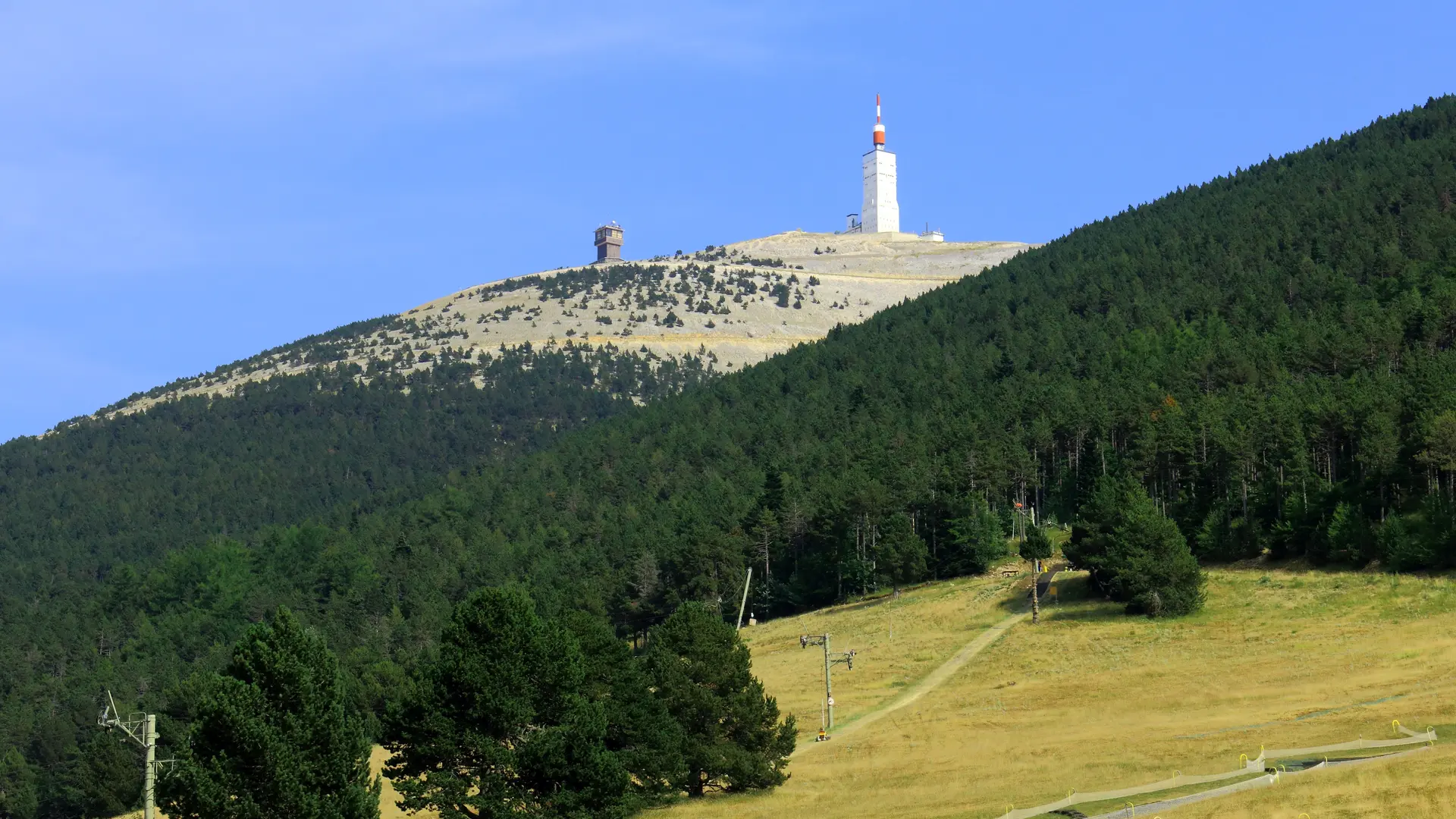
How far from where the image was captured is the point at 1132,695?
75.5 metres

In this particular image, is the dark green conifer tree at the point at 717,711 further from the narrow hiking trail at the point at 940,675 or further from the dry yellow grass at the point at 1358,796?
the dry yellow grass at the point at 1358,796

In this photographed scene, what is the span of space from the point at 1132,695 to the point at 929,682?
44.2 ft

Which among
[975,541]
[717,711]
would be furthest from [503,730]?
[975,541]

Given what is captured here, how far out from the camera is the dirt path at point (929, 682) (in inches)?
2940

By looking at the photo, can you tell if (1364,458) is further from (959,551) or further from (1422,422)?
(959,551)

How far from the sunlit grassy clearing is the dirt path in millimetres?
918

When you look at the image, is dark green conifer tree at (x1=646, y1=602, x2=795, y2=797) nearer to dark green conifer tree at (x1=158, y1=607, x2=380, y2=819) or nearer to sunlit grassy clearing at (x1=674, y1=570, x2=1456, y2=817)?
sunlit grassy clearing at (x1=674, y1=570, x2=1456, y2=817)

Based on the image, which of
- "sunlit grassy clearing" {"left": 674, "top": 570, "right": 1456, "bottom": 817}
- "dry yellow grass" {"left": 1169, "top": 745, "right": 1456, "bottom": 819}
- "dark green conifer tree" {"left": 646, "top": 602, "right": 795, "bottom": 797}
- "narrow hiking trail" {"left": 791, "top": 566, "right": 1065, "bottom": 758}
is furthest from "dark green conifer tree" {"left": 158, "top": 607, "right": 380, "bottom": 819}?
"narrow hiking trail" {"left": 791, "top": 566, "right": 1065, "bottom": 758}

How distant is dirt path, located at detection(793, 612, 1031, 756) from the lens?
2940 inches

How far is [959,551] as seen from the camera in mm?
119375

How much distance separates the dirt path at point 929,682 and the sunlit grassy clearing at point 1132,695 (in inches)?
36.1

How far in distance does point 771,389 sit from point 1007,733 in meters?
131

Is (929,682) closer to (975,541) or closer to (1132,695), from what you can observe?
(1132,695)

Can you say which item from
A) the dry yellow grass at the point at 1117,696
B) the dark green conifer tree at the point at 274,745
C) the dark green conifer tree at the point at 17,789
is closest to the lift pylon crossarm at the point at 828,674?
the dry yellow grass at the point at 1117,696
